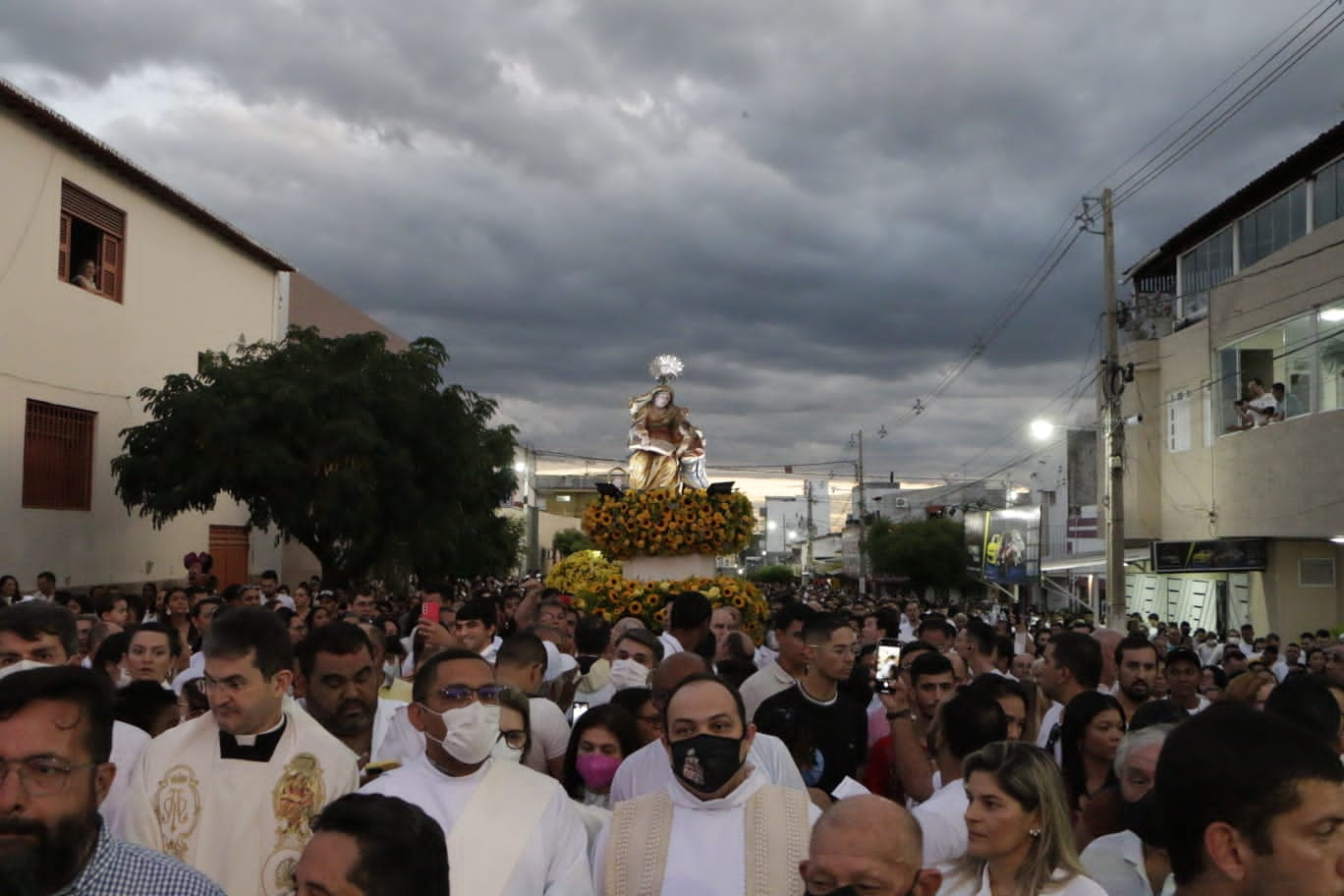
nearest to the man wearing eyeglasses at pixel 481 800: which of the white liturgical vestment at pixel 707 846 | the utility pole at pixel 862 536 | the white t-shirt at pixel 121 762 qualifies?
the white liturgical vestment at pixel 707 846

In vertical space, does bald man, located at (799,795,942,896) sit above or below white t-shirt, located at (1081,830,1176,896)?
above

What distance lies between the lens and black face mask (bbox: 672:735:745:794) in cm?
439

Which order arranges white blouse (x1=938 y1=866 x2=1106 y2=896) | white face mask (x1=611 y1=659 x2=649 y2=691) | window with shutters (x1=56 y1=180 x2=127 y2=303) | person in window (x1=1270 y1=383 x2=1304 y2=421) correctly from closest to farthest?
white blouse (x1=938 y1=866 x2=1106 y2=896) → white face mask (x1=611 y1=659 x2=649 y2=691) → window with shutters (x1=56 y1=180 x2=127 y2=303) → person in window (x1=1270 y1=383 x2=1304 y2=421)

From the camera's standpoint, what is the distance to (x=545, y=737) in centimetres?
641

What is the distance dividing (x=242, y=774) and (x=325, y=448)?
66.7 ft

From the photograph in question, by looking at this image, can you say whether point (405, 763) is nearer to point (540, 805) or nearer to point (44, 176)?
point (540, 805)

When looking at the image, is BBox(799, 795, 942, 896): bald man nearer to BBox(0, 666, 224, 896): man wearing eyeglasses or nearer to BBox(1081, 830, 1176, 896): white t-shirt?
BBox(1081, 830, 1176, 896): white t-shirt

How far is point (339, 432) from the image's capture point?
23.9m

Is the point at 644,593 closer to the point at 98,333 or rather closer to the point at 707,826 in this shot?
the point at 707,826

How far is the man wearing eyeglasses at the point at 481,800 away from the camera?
4.12 m

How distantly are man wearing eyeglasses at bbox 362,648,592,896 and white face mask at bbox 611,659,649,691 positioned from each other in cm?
341

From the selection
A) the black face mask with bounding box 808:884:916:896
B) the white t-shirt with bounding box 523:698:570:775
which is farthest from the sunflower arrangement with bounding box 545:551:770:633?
the black face mask with bounding box 808:884:916:896

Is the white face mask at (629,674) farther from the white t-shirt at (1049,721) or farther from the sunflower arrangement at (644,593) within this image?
the sunflower arrangement at (644,593)

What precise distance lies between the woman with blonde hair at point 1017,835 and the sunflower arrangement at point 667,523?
39.1 feet
